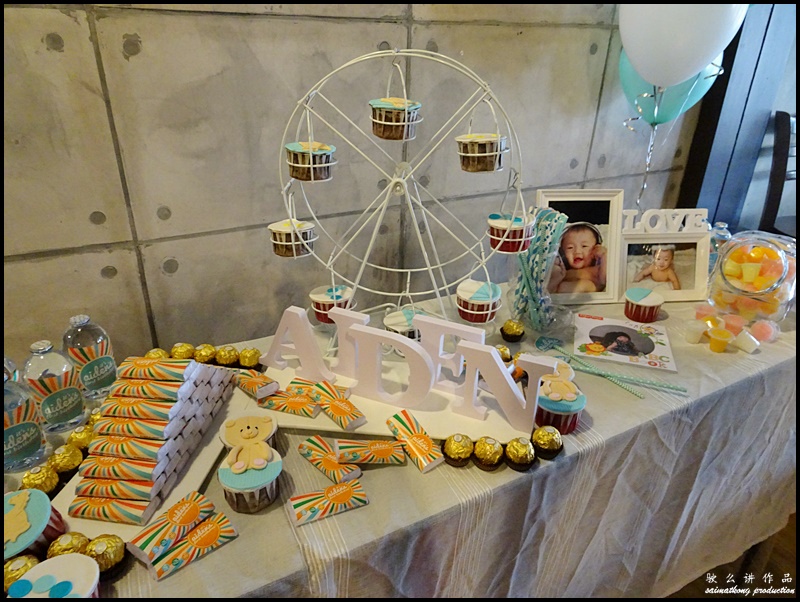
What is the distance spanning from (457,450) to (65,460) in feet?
2.02

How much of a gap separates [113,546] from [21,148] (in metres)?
0.71

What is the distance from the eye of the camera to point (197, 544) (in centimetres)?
68

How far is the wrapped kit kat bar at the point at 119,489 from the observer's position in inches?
27.8

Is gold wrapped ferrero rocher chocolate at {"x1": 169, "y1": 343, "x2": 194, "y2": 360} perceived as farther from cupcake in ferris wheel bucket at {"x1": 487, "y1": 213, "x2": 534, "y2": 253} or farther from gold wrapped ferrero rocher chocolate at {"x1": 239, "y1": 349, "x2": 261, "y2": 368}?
cupcake in ferris wheel bucket at {"x1": 487, "y1": 213, "x2": 534, "y2": 253}

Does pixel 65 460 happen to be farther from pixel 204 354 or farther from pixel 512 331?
pixel 512 331

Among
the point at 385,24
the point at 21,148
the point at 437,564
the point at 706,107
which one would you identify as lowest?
the point at 437,564

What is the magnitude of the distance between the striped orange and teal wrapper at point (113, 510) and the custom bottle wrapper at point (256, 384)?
0.27m

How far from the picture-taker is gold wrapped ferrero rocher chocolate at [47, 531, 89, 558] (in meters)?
0.64

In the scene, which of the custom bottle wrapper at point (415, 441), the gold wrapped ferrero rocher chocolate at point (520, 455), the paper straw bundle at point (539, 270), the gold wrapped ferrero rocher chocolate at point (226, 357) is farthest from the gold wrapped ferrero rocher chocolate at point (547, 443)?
the gold wrapped ferrero rocher chocolate at point (226, 357)

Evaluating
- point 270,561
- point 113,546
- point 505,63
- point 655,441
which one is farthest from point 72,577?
point 505,63

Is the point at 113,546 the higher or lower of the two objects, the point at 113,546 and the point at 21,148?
the lower

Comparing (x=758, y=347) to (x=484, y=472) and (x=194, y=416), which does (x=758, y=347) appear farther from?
(x=194, y=416)

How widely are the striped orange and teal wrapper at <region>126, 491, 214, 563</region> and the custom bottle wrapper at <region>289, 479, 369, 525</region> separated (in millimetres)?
123

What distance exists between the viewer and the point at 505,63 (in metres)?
1.31
